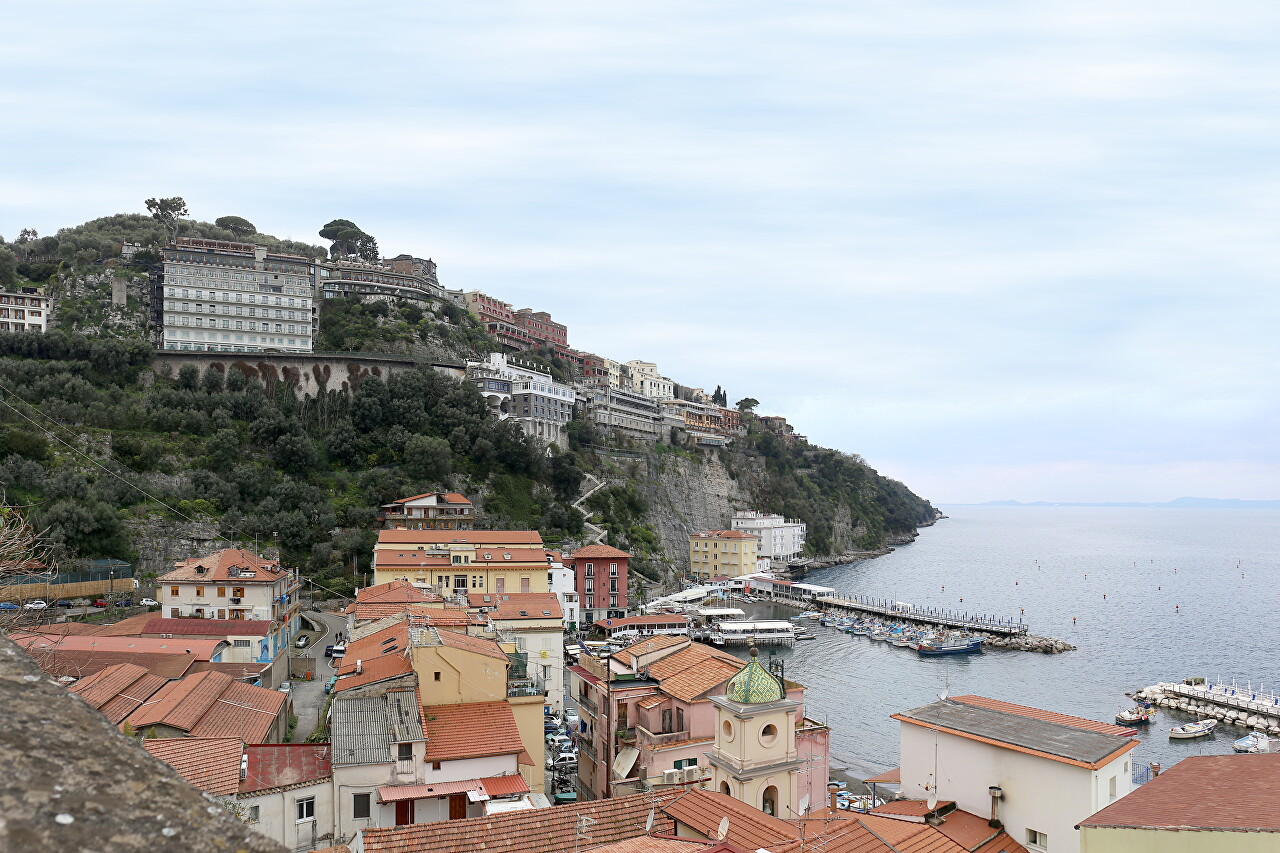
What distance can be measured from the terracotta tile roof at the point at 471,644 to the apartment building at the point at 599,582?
36419 mm

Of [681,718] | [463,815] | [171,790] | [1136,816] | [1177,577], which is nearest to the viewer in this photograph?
[171,790]

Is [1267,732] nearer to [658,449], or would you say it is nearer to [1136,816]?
[1136,816]

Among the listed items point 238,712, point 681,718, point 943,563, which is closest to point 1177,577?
point 943,563

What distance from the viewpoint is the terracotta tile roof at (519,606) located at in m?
34.3

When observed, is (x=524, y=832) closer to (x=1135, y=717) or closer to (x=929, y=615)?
(x=1135, y=717)

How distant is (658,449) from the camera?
96.5 m

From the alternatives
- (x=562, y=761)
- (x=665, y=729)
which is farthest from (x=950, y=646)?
(x=665, y=729)

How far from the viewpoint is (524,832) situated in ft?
46.1

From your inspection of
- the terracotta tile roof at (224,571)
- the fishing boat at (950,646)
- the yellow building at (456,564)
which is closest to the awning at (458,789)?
the terracotta tile roof at (224,571)

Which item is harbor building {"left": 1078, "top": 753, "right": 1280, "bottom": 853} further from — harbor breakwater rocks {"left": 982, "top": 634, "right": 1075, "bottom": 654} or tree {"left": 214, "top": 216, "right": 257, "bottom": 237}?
tree {"left": 214, "top": 216, "right": 257, "bottom": 237}

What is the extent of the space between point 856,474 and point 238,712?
122 meters

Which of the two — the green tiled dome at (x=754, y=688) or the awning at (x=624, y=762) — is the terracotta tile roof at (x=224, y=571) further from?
the green tiled dome at (x=754, y=688)

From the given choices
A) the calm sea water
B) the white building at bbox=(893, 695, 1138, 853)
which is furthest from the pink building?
the calm sea water

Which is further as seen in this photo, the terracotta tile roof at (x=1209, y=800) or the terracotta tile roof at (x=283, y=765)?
the terracotta tile roof at (x=283, y=765)
